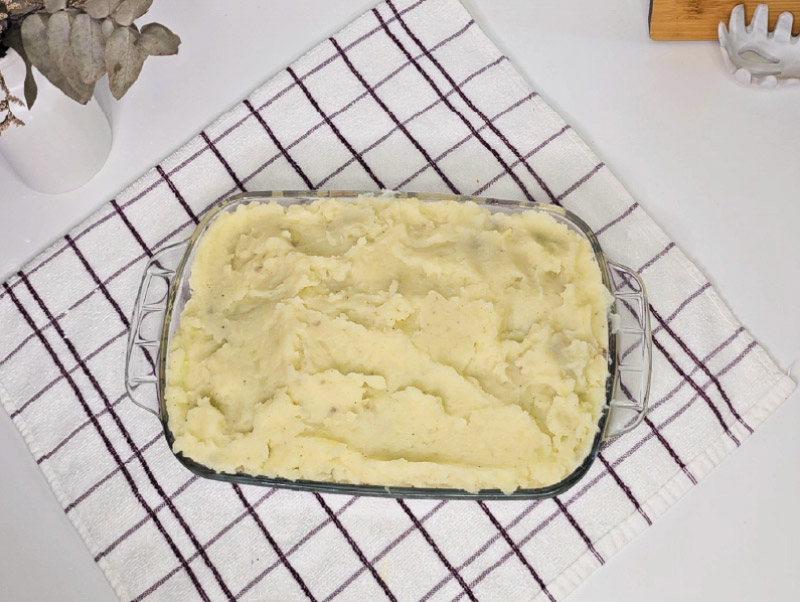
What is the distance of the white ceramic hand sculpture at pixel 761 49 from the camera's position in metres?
1.51

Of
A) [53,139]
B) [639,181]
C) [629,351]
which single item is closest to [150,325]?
A: [53,139]

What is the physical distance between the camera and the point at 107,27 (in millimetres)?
1138

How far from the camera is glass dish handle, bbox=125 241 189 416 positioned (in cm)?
134

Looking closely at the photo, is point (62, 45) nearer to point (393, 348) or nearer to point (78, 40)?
point (78, 40)

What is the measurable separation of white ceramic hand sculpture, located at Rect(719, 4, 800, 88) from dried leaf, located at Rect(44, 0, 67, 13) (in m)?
1.17

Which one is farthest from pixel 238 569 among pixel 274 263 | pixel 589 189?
pixel 589 189

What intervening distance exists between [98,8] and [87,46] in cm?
6

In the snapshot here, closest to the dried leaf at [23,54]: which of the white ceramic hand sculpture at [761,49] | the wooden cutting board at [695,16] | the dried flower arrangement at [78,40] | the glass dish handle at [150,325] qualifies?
the dried flower arrangement at [78,40]

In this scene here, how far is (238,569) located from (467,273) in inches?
24.6

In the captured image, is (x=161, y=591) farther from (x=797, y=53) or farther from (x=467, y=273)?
(x=797, y=53)

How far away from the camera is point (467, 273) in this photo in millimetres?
1277

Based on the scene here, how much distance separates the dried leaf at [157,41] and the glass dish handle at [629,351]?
0.78 meters

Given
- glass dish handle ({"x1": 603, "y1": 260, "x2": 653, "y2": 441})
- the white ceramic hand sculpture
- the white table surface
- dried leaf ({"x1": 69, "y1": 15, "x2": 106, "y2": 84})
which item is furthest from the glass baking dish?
the white ceramic hand sculpture

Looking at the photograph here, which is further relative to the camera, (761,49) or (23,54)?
(761,49)
